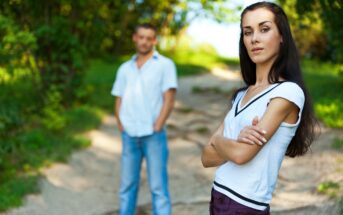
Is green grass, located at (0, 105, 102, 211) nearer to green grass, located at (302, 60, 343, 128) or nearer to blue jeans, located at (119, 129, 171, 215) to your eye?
blue jeans, located at (119, 129, 171, 215)

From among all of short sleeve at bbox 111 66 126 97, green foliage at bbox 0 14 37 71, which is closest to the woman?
short sleeve at bbox 111 66 126 97

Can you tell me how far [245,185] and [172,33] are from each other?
531 inches

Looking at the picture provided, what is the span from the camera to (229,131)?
2299 mm

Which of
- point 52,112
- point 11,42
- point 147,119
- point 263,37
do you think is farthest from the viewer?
point 52,112

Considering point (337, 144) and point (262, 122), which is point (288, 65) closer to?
point (262, 122)

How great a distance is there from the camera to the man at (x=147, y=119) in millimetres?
4551

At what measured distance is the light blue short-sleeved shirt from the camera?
461 cm

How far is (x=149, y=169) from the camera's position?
458 centimetres

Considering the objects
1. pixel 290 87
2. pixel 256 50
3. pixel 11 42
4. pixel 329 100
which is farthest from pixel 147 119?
pixel 329 100

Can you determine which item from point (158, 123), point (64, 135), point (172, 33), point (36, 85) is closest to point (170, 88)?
point (158, 123)

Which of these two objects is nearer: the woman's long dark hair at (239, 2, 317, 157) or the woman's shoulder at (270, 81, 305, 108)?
the woman's shoulder at (270, 81, 305, 108)

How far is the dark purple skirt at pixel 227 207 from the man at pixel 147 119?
230 centimetres

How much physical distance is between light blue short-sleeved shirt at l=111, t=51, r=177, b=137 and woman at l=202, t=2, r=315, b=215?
2.27 m

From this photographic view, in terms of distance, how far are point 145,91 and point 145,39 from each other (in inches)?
18.4
